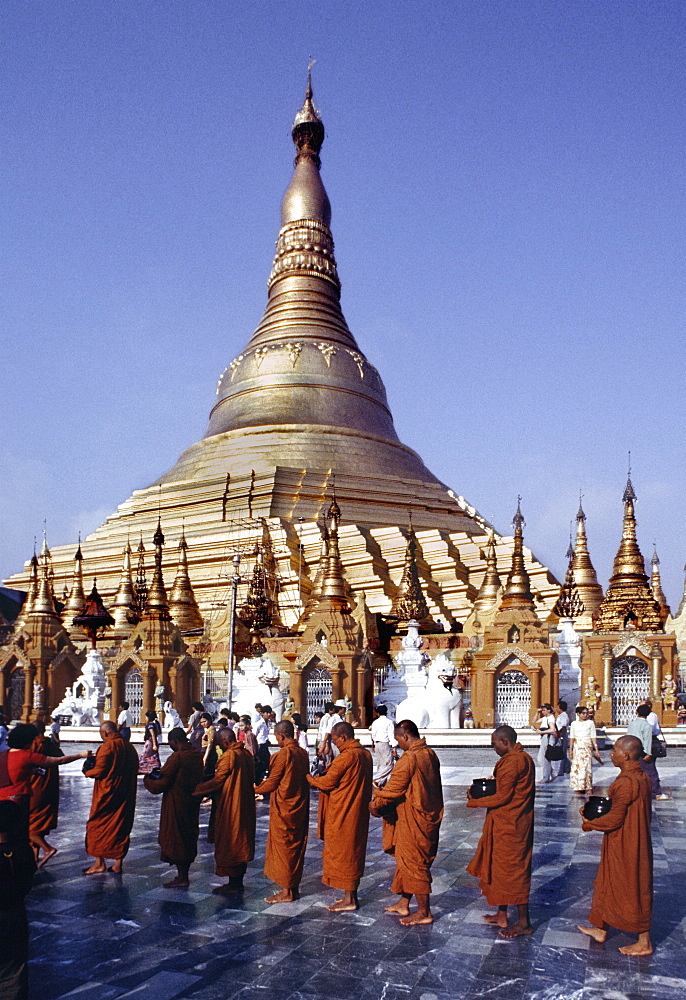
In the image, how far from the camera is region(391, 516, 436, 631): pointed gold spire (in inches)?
1144

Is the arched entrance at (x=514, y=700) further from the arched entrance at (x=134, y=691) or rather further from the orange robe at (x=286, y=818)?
the orange robe at (x=286, y=818)

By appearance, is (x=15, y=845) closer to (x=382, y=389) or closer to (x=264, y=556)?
(x=264, y=556)

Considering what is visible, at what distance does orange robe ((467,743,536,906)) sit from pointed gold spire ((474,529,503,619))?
889 inches

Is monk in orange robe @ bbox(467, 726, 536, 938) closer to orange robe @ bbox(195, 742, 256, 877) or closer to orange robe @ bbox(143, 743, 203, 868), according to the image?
orange robe @ bbox(195, 742, 256, 877)

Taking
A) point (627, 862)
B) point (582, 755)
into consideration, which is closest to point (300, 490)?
point (582, 755)

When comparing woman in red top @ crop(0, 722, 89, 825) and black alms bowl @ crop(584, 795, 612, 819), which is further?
woman in red top @ crop(0, 722, 89, 825)

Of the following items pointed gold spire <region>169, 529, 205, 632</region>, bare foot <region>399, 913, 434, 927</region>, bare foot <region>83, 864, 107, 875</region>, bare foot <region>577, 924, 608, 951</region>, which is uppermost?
pointed gold spire <region>169, 529, 205, 632</region>

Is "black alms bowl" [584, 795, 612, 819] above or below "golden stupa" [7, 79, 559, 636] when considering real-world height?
below

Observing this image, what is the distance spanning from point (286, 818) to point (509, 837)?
179cm

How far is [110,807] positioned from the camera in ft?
26.2

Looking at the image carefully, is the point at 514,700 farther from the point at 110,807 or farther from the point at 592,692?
the point at 110,807

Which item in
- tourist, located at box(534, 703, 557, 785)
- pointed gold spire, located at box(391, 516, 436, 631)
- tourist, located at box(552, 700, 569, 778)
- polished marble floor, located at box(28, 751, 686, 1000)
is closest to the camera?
polished marble floor, located at box(28, 751, 686, 1000)

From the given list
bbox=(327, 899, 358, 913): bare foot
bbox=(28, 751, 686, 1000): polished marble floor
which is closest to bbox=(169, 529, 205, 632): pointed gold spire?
bbox=(28, 751, 686, 1000): polished marble floor

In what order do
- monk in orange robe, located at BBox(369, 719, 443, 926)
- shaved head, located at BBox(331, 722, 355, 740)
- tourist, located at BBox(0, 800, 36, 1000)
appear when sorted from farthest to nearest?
shaved head, located at BBox(331, 722, 355, 740), monk in orange robe, located at BBox(369, 719, 443, 926), tourist, located at BBox(0, 800, 36, 1000)
